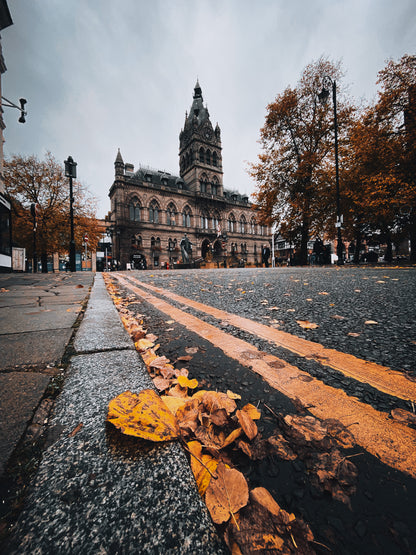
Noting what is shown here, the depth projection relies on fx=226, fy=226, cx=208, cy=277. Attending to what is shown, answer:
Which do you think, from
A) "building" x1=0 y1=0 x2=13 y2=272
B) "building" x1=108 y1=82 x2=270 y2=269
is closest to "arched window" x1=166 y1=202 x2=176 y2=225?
"building" x1=108 y1=82 x2=270 y2=269

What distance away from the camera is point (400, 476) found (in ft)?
1.59

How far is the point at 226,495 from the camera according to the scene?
1.54 feet

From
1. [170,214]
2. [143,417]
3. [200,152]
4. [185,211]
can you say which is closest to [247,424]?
[143,417]

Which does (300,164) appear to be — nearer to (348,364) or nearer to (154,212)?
(348,364)

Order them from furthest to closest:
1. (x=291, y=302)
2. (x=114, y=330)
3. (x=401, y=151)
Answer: (x=401, y=151) < (x=291, y=302) < (x=114, y=330)

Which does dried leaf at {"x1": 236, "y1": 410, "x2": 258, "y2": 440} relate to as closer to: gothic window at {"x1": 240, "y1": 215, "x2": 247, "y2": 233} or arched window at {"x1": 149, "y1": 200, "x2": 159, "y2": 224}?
arched window at {"x1": 149, "y1": 200, "x2": 159, "y2": 224}

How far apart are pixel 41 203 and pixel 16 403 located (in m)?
22.2

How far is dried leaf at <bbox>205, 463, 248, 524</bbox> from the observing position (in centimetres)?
43

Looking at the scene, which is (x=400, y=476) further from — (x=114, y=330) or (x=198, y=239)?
(x=198, y=239)

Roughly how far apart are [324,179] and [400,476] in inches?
609

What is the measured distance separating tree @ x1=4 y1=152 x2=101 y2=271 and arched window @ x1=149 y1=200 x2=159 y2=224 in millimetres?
12742

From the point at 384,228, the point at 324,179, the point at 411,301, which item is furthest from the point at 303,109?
the point at 411,301

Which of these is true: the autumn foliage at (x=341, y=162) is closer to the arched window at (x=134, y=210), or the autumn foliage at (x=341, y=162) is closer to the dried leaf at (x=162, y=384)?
the dried leaf at (x=162, y=384)

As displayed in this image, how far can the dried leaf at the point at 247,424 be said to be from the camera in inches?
23.9
